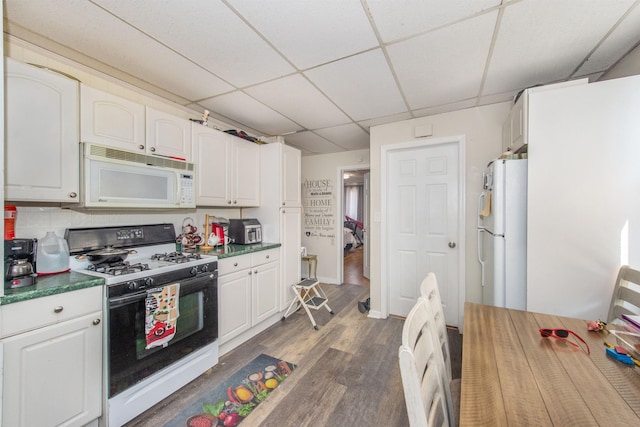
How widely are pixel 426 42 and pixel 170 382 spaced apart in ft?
9.55

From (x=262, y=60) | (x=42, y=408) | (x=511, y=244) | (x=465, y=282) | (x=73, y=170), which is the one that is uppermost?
(x=262, y=60)

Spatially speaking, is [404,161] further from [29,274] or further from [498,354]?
[29,274]

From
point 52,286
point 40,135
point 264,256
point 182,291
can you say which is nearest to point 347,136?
point 264,256

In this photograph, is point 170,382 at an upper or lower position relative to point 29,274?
lower

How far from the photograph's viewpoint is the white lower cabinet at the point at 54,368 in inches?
47.1

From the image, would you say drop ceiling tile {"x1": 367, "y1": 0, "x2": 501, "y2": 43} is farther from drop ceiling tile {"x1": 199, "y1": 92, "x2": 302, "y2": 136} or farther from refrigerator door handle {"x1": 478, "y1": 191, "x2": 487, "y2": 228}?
refrigerator door handle {"x1": 478, "y1": 191, "x2": 487, "y2": 228}

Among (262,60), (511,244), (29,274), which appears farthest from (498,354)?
(29,274)

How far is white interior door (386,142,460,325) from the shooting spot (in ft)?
9.25

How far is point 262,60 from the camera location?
178 centimetres

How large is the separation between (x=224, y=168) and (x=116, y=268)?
4.55ft

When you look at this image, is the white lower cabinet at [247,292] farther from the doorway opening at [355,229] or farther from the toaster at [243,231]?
the doorway opening at [355,229]

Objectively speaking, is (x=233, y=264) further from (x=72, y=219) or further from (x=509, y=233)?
(x=509, y=233)

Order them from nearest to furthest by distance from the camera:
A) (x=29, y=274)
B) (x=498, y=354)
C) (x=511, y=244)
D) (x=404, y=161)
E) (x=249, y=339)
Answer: (x=498, y=354)
(x=29, y=274)
(x=511, y=244)
(x=249, y=339)
(x=404, y=161)

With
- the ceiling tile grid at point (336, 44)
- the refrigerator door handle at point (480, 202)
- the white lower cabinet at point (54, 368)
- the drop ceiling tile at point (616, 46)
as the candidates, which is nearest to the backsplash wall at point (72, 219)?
the white lower cabinet at point (54, 368)
